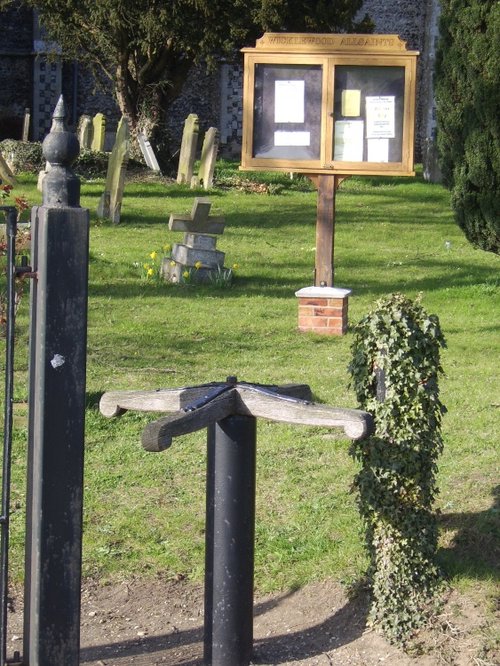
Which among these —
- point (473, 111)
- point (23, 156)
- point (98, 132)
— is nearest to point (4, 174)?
point (23, 156)

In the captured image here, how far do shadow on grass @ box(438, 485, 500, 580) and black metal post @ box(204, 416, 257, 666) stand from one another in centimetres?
97

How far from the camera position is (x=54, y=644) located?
3764 millimetres

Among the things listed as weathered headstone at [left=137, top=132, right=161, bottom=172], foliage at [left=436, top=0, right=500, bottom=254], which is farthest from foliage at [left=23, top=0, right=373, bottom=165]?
foliage at [left=436, top=0, right=500, bottom=254]

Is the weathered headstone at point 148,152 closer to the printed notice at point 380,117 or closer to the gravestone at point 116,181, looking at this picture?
the gravestone at point 116,181

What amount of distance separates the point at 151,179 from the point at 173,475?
14.0m

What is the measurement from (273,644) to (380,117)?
5925mm

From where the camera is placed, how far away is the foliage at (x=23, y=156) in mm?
19344

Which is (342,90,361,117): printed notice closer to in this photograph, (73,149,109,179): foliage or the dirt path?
the dirt path

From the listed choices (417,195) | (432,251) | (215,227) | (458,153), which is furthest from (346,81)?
(417,195)

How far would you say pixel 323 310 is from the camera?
379 inches

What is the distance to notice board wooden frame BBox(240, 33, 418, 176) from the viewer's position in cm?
943

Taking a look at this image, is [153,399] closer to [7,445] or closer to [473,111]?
[7,445]

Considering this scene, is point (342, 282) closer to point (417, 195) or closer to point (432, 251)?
point (432, 251)

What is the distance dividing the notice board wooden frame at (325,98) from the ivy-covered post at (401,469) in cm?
507
